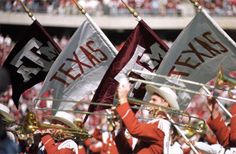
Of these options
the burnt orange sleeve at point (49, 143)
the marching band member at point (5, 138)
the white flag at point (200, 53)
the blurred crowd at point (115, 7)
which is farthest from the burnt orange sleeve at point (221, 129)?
the blurred crowd at point (115, 7)

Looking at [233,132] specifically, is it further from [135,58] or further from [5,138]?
[5,138]

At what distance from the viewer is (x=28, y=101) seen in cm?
2570

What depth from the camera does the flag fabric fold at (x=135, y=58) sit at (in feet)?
36.2

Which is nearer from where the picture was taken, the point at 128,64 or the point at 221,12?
the point at 128,64

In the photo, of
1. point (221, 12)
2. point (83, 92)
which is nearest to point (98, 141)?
point (83, 92)

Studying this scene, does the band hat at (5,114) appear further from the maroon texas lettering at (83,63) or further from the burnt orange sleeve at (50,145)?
the maroon texas lettering at (83,63)

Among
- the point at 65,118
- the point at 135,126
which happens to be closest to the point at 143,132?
the point at 135,126

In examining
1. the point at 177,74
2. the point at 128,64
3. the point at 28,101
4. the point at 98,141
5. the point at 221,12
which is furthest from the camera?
the point at 221,12

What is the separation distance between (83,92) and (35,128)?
2.05 meters

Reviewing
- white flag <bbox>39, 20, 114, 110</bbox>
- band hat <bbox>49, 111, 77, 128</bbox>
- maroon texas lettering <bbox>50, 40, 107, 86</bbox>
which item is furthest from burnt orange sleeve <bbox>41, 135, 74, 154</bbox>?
maroon texas lettering <bbox>50, 40, 107, 86</bbox>

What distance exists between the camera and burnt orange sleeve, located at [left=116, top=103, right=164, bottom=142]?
27.3 feet

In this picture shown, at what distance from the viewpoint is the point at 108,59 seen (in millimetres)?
11680

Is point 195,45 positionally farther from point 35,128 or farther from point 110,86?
point 35,128

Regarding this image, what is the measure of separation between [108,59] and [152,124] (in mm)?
3102
